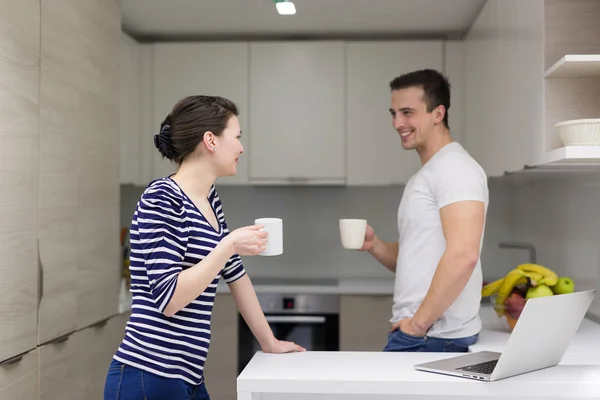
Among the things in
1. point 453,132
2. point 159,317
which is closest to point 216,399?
point 453,132

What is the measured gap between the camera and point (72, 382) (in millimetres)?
2551

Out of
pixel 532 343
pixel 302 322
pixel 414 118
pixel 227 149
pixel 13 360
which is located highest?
pixel 414 118

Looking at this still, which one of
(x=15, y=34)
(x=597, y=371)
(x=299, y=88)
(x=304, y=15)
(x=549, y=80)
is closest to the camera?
(x=597, y=371)

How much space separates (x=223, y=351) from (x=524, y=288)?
1816mm

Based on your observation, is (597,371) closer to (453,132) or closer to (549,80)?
(549,80)

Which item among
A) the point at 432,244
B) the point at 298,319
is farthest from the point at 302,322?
the point at 432,244

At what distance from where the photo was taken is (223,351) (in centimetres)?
374

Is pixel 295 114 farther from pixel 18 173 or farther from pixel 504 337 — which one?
pixel 18 173

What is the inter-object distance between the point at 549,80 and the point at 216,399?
2418 millimetres

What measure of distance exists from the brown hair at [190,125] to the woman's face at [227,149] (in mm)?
15

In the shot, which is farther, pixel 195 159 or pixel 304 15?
pixel 304 15

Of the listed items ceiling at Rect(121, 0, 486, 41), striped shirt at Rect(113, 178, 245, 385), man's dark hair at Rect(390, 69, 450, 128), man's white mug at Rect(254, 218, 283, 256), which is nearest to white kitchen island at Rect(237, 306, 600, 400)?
striped shirt at Rect(113, 178, 245, 385)

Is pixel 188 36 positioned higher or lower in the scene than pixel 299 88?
higher

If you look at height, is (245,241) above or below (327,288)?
above
